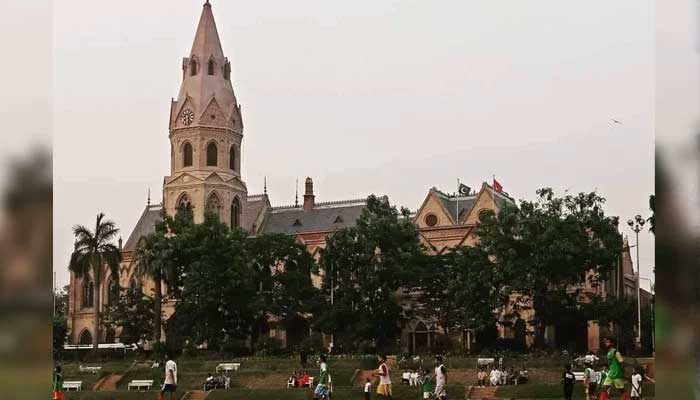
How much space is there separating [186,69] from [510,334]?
1434 inches

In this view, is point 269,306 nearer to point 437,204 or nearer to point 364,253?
point 364,253

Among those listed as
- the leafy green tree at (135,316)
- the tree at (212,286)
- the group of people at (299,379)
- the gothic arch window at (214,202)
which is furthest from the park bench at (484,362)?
the gothic arch window at (214,202)

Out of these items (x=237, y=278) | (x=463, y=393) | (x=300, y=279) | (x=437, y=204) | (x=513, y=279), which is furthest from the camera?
(x=437, y=204)

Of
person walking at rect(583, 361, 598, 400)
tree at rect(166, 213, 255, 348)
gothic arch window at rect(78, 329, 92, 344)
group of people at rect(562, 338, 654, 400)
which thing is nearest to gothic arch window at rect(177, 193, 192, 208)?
gothic arch window at rect(78, 329, 92, 344)

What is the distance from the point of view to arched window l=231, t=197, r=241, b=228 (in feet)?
252

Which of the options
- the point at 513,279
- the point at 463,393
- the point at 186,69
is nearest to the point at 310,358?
the point at 513,279

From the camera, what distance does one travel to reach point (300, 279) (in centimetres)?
5494

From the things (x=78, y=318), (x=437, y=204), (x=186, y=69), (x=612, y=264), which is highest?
(x=186, y=69)

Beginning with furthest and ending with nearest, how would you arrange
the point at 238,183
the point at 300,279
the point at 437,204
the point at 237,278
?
the point at 238,183 → the point at 437,204 → the point at 300,279 → the point at 237,278

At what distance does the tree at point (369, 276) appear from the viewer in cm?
4972

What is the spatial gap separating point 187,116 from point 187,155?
3.19 meters

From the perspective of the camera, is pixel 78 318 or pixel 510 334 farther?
pixel 78 318

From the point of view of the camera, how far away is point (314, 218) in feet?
261

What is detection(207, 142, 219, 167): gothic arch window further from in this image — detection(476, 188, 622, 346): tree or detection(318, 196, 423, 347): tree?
detection(476, 188, 622, 346): tree
